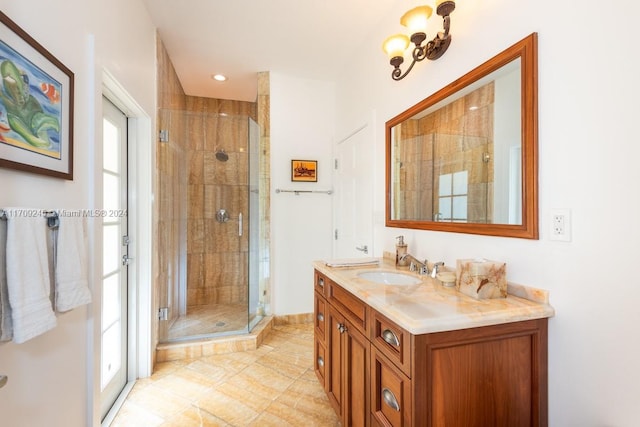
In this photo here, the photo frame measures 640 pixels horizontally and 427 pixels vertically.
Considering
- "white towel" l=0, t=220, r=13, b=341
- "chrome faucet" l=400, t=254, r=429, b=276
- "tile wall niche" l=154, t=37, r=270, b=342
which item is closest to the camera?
"white towel" l=0, t=220, r=13, b=341

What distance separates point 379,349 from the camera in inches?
42.6

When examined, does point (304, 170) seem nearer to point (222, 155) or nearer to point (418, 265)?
point (222, 155)

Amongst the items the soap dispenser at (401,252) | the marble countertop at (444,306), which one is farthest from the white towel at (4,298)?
the soap dispenser at (401,252)

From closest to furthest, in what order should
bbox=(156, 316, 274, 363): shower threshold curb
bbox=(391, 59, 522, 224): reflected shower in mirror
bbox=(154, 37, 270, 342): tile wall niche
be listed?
bbox=(391, 59, 522, 224): reflected shower in mirror → bbox=(156, 316, 274, 363): shower threshold curb → bbox=(154, 37, 270, 342): tile wall niche

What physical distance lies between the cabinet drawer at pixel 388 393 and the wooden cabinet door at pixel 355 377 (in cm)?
6

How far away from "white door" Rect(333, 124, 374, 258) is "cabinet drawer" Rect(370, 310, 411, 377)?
1234mm

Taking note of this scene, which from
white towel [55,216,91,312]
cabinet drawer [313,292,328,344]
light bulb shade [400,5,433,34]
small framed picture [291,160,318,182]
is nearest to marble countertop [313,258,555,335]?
cabinet drawer [313,292,328,344]

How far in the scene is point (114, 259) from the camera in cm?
182

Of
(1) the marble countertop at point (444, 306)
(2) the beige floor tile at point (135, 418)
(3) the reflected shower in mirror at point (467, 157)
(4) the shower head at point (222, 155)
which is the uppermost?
(4) the shower head at point (222, 155)

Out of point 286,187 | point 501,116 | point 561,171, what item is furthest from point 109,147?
point 561,171

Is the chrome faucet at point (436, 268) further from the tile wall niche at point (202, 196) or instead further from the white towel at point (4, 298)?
the tile wall niche at point (202, 196)

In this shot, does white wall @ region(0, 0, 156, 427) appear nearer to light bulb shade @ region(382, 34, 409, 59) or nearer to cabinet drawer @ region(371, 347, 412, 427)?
cabinet drawer @ region(371, 347, 412, 427)

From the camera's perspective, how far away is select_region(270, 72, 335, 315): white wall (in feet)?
9.78

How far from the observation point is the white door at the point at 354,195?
2.37m
